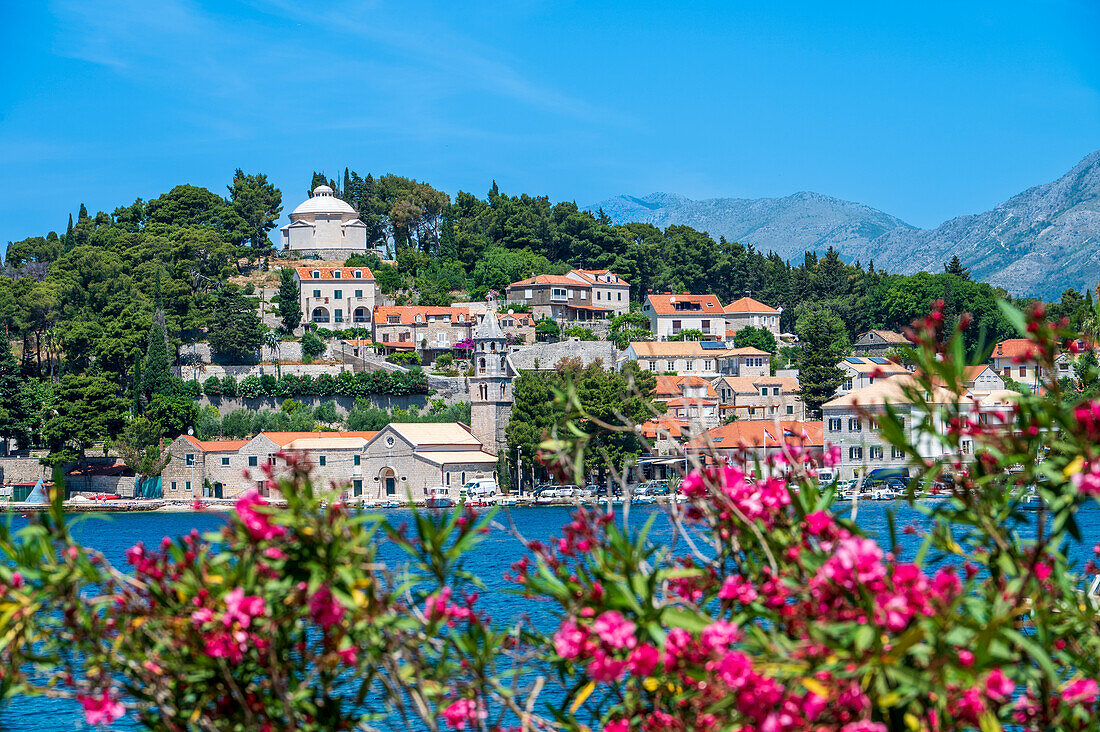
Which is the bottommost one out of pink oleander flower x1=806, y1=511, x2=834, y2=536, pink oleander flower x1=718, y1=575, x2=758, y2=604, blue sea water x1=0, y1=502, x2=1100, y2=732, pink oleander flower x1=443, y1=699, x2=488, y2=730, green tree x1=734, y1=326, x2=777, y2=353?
blue sea water x1=0, y1=502, x2=1100, y2=732

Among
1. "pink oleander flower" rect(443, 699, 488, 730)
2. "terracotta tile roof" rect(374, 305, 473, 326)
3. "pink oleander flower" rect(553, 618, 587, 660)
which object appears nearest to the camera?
"pink oleander flower" rect(553, 618, 587, 660)

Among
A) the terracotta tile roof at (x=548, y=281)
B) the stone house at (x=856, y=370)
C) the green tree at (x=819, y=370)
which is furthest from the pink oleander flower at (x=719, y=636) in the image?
the terracotta tile roof at (x=548, y=281)

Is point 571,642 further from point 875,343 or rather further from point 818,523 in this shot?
point 875,343

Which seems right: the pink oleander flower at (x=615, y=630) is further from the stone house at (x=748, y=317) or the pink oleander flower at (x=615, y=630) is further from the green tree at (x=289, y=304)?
the stone house at (x=748, y=317)

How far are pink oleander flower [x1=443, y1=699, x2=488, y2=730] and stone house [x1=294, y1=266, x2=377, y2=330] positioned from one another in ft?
217

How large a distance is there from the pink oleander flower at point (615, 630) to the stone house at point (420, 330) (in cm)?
6359

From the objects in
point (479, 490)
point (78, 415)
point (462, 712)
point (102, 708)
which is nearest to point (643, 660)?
point (462, 712)

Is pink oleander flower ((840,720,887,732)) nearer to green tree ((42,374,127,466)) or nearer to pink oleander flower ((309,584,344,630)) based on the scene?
pink oleander flower ((309,584,344,630))

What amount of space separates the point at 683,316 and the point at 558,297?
24.9ft

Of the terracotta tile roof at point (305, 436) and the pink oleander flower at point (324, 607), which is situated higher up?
the terracotta tile roof at point (305, 436)

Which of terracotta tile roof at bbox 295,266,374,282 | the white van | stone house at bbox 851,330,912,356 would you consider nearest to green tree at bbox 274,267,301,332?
terracotta tile roof at bbox 295,266,374,282

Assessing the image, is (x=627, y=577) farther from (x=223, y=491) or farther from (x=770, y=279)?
(x=770, y=279)

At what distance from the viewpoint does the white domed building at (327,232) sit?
8375cm

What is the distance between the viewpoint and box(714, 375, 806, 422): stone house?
212ft
